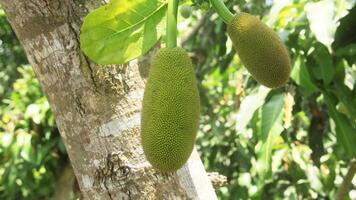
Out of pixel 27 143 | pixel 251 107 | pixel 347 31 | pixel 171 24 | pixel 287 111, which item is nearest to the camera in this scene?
pixel 171 24

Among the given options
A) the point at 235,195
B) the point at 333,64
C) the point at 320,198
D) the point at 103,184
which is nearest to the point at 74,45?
the point at 103,184

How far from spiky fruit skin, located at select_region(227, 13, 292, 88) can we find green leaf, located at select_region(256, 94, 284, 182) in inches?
36.6

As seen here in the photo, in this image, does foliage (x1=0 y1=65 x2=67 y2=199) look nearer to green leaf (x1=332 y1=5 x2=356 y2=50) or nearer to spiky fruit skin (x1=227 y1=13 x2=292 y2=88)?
green leaf (x1=332 y1=5 x2=356 y2=50)

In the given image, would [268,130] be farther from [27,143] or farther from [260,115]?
[27,143]

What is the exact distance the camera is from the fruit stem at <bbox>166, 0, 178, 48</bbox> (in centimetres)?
90

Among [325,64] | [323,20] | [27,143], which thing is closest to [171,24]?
[323,20]

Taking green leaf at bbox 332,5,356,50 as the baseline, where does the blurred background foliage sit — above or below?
below

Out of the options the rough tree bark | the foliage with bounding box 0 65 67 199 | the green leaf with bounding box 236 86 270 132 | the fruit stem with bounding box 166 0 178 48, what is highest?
the fruit stem with bounding box 166 0 178 48

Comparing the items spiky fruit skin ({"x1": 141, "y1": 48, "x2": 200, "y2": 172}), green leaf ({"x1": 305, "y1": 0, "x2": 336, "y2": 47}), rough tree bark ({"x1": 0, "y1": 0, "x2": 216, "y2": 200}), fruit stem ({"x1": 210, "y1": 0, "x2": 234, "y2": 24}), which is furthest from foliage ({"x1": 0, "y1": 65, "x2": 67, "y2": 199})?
spiky fruit skin ({"x1": 141, "y1": 48, "x2": 200, "y2": 172})

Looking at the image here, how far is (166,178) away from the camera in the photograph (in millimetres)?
1004

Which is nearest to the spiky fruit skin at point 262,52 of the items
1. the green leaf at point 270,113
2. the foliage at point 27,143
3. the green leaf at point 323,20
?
the green leaf at point 323,20

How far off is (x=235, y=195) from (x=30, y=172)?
113cm

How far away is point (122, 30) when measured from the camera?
975 mm

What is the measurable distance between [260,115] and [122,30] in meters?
1.03
